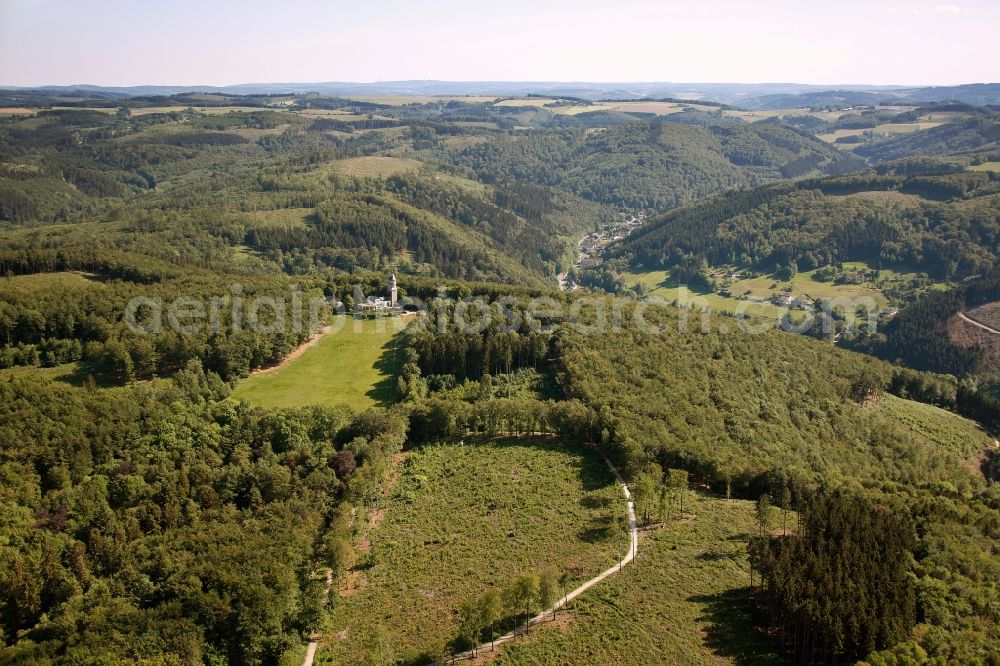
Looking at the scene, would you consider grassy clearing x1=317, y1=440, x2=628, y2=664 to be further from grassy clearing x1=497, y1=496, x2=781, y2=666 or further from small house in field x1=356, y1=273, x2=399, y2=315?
small house in field x1=356, y1=273, x2=399, y2=315

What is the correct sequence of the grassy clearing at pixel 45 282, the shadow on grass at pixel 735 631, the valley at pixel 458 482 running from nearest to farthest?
the shadow on grass at pixel 735 631 → the valley at pixel 458 482 → the grassy clearing at pixel 45 282

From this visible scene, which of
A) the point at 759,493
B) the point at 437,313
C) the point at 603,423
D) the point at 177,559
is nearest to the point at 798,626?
the point at 759,493

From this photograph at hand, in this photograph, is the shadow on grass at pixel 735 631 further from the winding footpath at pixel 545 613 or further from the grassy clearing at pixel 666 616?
the winding footpath at pixel 545 613

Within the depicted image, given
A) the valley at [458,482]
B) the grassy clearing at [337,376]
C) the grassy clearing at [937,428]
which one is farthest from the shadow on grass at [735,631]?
the grassy clearing at [937,428]

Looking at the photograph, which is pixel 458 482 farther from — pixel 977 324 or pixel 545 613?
pixel 977 324

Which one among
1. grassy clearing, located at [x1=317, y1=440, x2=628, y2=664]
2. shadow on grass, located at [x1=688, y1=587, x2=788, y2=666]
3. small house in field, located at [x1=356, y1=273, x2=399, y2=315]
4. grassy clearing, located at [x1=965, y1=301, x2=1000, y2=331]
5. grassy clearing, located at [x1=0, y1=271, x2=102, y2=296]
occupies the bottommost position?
grassy clearing, located at [x1=965, y1=301, x2=1000, y2=331]

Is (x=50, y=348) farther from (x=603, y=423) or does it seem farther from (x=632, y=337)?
(x=632, y=337)

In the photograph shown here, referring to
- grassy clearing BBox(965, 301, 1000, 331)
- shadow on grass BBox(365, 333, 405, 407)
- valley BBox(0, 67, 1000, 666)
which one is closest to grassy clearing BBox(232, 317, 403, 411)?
shadow on grass BBox(365, 333, 405, 407)
